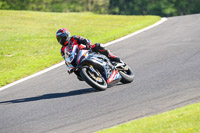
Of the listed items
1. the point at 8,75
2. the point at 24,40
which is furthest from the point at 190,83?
the point at 24,40

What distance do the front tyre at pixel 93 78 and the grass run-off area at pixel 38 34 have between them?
4.54 meters

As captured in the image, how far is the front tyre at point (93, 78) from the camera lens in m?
8.99

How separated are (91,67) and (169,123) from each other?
12.0 ft

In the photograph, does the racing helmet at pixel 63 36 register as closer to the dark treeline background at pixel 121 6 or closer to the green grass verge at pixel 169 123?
the green grass verge at pixel 169 123

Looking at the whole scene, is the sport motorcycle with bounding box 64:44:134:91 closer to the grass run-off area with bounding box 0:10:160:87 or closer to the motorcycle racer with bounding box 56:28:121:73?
the motorcycle racer with bounding box 56:28:121:73

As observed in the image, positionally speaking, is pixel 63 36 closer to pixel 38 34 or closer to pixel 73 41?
pixel 73 41

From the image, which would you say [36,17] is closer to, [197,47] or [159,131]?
[197,47]

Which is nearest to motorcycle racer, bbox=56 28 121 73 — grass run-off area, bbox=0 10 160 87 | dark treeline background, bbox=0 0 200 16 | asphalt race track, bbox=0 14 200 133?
asphalt race track, bbox=0 14 200 133

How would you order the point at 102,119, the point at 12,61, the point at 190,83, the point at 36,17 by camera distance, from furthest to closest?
the point at 36,17
the point at 12,61
the point at 190,83
the point at 102,119

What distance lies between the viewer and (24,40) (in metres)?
21.9

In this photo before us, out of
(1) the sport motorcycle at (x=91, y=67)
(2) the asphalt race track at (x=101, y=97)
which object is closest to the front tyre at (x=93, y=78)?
(1) the sport motorcycle at (x=91, y=67)

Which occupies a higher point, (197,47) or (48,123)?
(48,123)

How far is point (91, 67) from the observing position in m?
9.23

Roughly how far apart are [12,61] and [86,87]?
703cm
